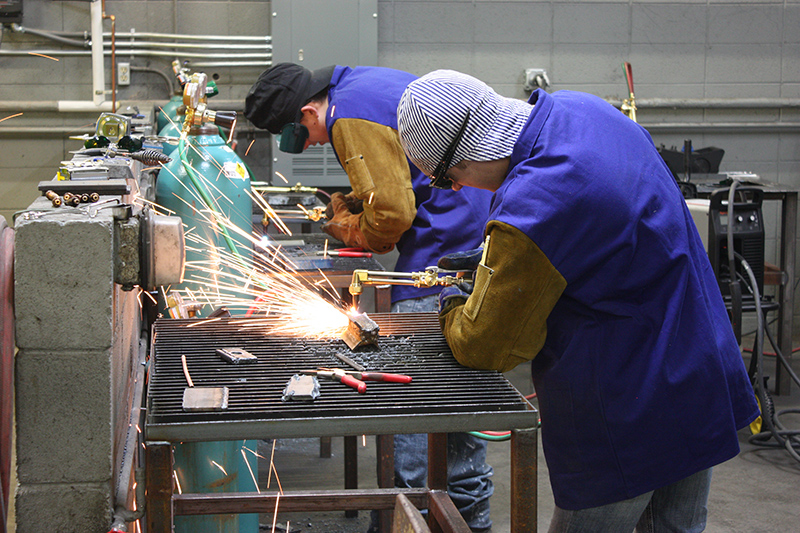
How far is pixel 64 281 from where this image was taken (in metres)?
1.25

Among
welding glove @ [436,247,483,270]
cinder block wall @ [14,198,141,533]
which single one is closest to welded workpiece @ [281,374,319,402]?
cinder block wall @ [14,198,141,533]

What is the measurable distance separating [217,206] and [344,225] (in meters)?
0.60

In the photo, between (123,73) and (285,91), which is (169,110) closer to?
(123,73)

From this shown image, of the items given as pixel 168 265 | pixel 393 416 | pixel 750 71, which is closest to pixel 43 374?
pixel 168 265

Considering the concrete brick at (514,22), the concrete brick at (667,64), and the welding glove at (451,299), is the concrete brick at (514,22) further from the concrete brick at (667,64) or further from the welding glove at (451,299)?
the welding glove at (451,299)

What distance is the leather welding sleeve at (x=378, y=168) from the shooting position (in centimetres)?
239

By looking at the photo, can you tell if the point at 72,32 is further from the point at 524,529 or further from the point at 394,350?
the point at 524,529

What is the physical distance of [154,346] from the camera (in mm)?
1625

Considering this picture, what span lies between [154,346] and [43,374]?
361 millimetres

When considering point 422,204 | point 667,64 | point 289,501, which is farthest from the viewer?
point 667,64

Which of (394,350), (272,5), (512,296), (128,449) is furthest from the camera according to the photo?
(272,5)

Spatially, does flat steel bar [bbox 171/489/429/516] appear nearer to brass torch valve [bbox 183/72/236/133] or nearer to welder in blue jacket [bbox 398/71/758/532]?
welder in blue jacket [bbox 398/71/758/532]

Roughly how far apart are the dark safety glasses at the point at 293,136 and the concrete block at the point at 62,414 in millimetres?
1496

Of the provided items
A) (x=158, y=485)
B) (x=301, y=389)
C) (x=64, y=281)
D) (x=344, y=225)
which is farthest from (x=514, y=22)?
(x=158, y=485)
